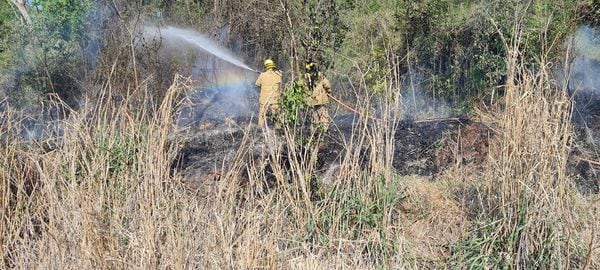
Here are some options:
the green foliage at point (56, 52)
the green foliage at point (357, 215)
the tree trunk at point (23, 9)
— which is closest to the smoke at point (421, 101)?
the green foliage at point (357, 215)

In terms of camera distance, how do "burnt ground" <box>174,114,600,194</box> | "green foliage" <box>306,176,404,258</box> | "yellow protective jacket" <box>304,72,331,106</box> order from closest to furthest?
1. "green foliage" <box>306,176,404,258</box>
2. "yellow protective jacket" <box>304,72,331,106</box>
3. "burnt ground" <box>174,114,600,194</box>

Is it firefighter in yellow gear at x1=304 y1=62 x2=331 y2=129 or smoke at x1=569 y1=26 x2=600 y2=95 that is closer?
firefighter in yellow gear at x1=304 y1=62 x2=331 y2=129

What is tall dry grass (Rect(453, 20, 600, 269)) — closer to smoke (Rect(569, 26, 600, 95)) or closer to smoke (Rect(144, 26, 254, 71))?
smoke (Rect(569, 26, 600, 95))

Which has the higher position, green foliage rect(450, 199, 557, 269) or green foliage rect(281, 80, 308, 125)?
green foliage rect(281, 80, 308, 125)

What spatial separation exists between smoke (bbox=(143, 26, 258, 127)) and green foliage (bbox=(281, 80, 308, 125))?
6.51 metres

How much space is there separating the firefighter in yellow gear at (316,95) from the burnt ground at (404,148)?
25cm

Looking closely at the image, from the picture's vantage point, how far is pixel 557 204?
4.13m

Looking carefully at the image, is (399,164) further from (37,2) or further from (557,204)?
(37,2)

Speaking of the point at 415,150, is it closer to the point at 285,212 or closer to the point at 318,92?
the point at 318,92

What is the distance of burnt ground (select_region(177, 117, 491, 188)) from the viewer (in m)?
6.54

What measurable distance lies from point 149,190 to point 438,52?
29.7 feet

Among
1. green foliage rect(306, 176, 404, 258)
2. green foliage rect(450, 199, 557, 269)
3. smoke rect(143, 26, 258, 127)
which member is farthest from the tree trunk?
green foliage rect(450, 199, 557, 269)

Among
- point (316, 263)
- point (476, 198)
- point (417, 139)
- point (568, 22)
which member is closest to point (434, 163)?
point (417, 139)

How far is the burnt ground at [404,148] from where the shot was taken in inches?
257
